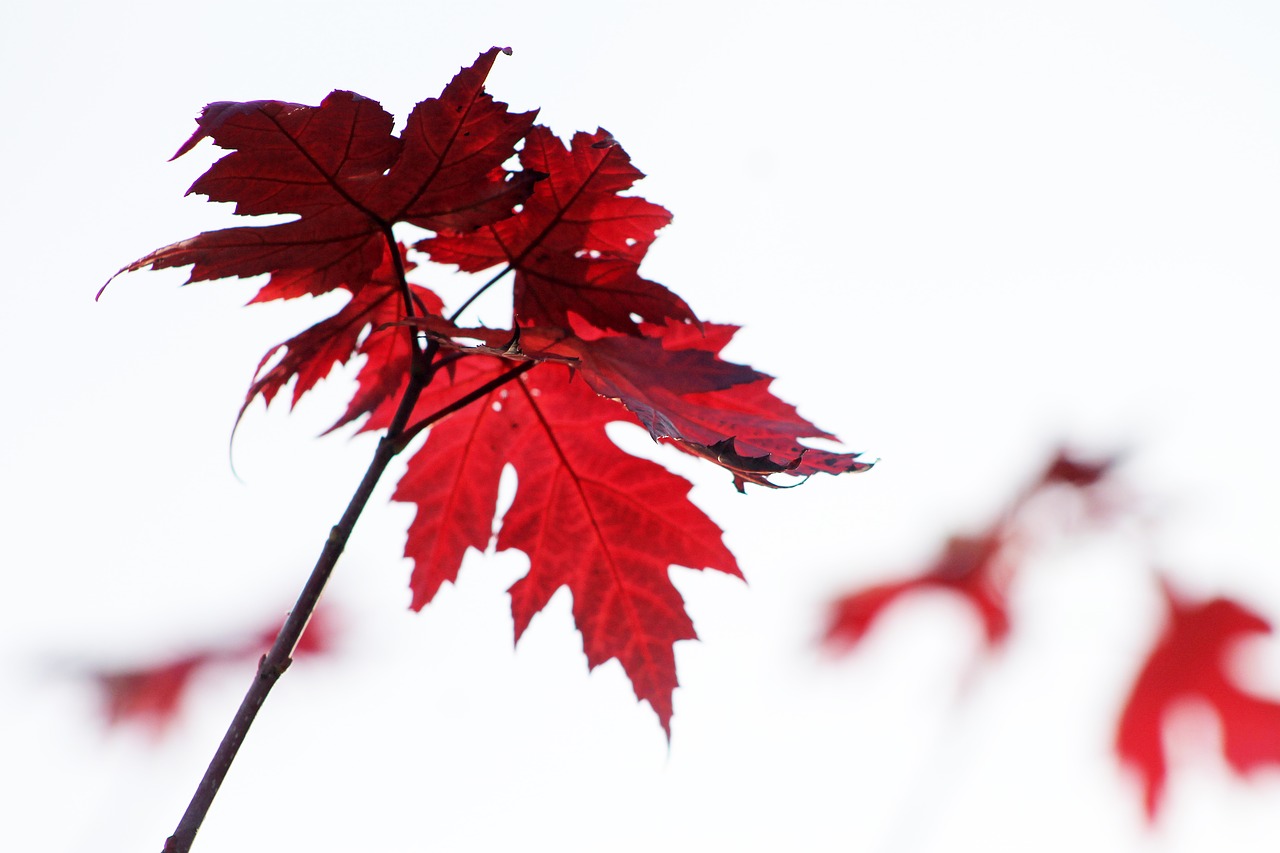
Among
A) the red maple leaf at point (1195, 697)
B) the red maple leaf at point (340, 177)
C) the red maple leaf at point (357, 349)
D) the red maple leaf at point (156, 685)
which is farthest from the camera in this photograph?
the red maple leaf at point (156, 685)

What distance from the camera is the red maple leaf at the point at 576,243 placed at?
75cm

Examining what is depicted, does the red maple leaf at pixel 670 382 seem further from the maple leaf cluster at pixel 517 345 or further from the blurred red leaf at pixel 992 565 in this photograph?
the blurred red leaf at pixel 992 565

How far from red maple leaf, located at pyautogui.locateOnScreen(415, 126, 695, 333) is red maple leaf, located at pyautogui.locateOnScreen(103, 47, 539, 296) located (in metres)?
0.04

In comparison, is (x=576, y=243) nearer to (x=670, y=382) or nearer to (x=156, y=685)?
(x=670, y=382)

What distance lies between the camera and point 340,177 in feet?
2.36

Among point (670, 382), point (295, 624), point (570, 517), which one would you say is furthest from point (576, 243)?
point (295, 624)

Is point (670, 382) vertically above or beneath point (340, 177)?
beneath

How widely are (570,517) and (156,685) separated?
2.96 meters

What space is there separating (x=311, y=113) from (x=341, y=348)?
0.21 metres

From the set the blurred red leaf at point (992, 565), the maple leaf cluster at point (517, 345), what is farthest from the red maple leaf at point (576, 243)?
the blurred red leaf at point (992, 565)

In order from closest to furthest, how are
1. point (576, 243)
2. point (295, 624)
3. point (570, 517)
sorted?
1. point (295, 624)
2. point (576, 243)
3. point (570, 517)

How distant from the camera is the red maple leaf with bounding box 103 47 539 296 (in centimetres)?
68

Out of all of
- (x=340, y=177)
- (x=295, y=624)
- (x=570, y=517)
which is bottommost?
(x=295, y=624)

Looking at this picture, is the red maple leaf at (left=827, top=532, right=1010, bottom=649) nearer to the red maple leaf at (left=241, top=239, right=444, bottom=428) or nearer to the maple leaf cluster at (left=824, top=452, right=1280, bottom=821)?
the maple leaf cluster at (left=824, top=452, right=1280, bottom=821)
